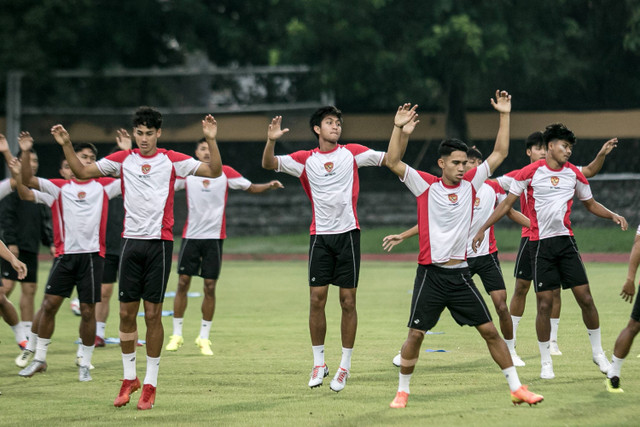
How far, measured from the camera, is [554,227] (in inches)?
348

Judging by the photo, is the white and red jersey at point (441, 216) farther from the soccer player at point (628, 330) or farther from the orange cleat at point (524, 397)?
the soccer player at point (628, 330)

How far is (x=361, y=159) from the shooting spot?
880cm

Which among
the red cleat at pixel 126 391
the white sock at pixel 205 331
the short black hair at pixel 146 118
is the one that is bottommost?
the white sock at pixel 205 331

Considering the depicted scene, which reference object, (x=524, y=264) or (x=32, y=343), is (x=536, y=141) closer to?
(x=524, y=264)

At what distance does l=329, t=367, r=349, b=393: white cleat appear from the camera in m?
8.16

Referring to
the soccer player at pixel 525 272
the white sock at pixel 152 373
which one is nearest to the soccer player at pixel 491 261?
the soccer player at pixel 525 272

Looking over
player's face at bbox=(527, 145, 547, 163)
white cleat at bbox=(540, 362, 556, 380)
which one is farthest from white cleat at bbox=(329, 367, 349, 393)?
player's face at bbox=(527, 145, 547, 163)

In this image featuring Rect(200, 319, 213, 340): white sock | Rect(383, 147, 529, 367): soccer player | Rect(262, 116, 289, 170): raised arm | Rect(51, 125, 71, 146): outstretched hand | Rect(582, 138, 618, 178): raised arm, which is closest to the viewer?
Rect(51, 125, 71, 146): outstretched hand

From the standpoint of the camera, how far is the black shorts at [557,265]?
28.7ft

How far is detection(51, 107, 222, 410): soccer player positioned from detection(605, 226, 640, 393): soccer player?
355 cm

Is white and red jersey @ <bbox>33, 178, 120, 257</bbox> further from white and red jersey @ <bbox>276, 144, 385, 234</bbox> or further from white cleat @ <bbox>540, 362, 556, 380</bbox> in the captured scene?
white cleat @ <bbox>540, 362, 556, 380</bbox>

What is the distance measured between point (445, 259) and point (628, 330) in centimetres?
166

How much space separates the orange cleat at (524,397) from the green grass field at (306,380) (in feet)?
0.27

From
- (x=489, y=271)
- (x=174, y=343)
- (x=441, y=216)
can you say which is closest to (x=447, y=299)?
(x=441, y=216)
